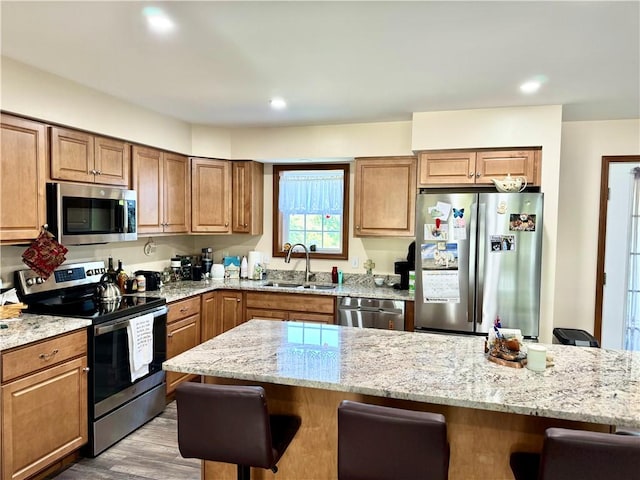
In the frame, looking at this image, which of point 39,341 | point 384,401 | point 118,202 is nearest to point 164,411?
point 39,341

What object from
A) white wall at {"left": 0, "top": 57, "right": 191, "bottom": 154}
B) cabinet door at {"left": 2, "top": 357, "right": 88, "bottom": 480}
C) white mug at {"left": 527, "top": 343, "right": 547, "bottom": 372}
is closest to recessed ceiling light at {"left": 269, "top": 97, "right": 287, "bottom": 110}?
white wall at {"left": 0, "top": 57, "right": 191, "bottom": 154}

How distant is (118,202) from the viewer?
3.26 m

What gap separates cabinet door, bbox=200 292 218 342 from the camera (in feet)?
12.9

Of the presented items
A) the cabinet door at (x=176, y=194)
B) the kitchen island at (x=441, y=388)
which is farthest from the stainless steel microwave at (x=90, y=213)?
the kitchen island at (x=441, y=388)

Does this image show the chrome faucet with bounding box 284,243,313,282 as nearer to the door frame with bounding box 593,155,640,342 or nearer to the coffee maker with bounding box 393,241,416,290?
the coffee maker with bounding box 393,241,416,290

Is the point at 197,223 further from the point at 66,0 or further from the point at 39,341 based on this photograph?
the point at 66,0

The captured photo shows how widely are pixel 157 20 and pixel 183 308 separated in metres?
2.35

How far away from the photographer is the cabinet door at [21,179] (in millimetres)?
2498

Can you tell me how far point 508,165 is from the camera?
3.45 m

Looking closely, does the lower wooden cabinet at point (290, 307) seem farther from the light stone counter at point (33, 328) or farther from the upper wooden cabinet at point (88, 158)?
the light stone counter at point (33, 328)

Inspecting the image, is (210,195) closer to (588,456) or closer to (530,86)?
(530,86)

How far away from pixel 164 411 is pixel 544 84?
374 centimetres

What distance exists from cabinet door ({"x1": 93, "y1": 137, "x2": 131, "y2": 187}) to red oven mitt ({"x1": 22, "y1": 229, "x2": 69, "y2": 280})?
2.04ft

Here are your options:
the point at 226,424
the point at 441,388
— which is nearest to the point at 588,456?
the point at 441,388
